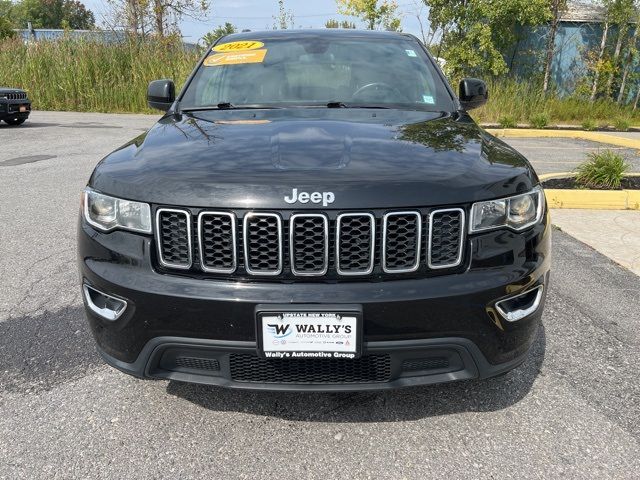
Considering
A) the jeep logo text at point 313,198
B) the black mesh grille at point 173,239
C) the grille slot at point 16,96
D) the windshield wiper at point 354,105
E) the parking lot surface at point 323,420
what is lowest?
the parking lot surface at point 323,420

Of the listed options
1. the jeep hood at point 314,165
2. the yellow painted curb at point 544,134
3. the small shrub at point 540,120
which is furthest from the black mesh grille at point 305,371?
the small shrub at point 540,120

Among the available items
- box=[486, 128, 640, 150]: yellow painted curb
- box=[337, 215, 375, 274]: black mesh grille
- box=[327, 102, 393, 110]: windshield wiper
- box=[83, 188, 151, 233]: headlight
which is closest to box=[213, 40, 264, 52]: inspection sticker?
box=[327, 102, 393, 110]: windshield wiper

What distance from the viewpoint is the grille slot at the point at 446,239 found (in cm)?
198

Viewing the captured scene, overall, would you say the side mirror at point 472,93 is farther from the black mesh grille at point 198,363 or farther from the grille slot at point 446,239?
the black mesh grille at point 198,363

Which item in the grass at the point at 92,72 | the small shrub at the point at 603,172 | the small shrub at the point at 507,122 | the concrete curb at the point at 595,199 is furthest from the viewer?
the grass at the point at 92,72

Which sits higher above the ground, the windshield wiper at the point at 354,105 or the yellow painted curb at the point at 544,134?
the windshield wiper at the point at 354,105

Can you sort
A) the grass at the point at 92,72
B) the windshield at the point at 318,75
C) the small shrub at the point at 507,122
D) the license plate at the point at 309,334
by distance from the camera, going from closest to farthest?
1. the license plate at the point at 309,334
2. the windshield at the point at 318,75
3. the small shrub at the point at 507,122
4. the grass at the point at 92,72

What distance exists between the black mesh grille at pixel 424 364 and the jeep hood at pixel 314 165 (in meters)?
0.57

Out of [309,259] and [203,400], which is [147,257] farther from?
[203,400]

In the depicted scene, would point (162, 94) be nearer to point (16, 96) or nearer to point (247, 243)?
point (247, 243)

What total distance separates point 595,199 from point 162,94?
4.67m

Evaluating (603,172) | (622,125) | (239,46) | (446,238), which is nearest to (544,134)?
(622,125)

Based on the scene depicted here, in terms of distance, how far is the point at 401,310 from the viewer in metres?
1.91

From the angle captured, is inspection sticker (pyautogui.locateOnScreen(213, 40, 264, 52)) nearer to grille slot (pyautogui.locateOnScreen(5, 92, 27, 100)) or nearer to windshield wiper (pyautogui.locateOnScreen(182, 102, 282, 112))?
windshield wiper (pyautogui.locateOnScreen(182, 102, 282, 112))
